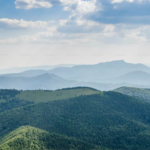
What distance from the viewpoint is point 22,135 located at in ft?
643

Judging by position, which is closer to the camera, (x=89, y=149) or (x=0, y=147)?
(x=0, y=147)

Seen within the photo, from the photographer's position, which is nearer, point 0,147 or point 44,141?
point 0,147

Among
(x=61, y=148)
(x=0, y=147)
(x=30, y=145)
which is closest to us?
(x=0, y=147)

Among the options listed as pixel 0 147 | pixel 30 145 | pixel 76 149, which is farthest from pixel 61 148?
pixel 0 147

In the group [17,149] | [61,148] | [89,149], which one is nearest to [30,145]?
[17,149]

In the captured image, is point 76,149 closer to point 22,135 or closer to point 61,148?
point 61,148

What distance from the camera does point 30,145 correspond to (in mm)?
177625

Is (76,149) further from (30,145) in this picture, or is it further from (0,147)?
(0,147)

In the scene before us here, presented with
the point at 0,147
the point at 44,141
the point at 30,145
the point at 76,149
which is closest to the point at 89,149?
the point at 76,149

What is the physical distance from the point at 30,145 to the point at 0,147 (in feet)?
69.8

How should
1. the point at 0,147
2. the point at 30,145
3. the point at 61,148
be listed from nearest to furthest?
1. the point at 0,147
2. the point at 30,145
3. the point at 61,148

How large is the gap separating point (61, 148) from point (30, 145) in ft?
85.9

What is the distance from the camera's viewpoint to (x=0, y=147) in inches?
6462

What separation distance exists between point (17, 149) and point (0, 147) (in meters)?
10.8
